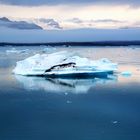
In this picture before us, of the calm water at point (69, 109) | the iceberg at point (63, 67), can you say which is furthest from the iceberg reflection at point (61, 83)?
the iceberg at point (63, 67)

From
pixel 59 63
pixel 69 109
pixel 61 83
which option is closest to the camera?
pixel 69 109

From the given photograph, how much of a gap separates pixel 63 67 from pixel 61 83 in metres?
1.80

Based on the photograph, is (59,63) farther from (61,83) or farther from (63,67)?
(61,83)

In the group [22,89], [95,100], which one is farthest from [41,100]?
[22,89]

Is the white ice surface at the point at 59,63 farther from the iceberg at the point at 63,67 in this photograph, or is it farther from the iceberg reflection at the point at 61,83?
the iceberg reflection at the point at 61,83

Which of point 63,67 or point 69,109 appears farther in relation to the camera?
point 63,67

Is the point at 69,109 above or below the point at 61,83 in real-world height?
above

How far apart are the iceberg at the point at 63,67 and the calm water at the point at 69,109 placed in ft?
2.68

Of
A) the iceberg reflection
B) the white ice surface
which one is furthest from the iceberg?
the iceberg reflection

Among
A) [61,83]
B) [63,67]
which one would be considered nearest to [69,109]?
[61,83]

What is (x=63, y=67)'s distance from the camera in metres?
17.7

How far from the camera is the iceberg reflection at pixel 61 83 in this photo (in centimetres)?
1443

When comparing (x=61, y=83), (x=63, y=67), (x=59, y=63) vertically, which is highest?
(x=59, y=63)

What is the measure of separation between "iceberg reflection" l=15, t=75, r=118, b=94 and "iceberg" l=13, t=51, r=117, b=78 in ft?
1.71
